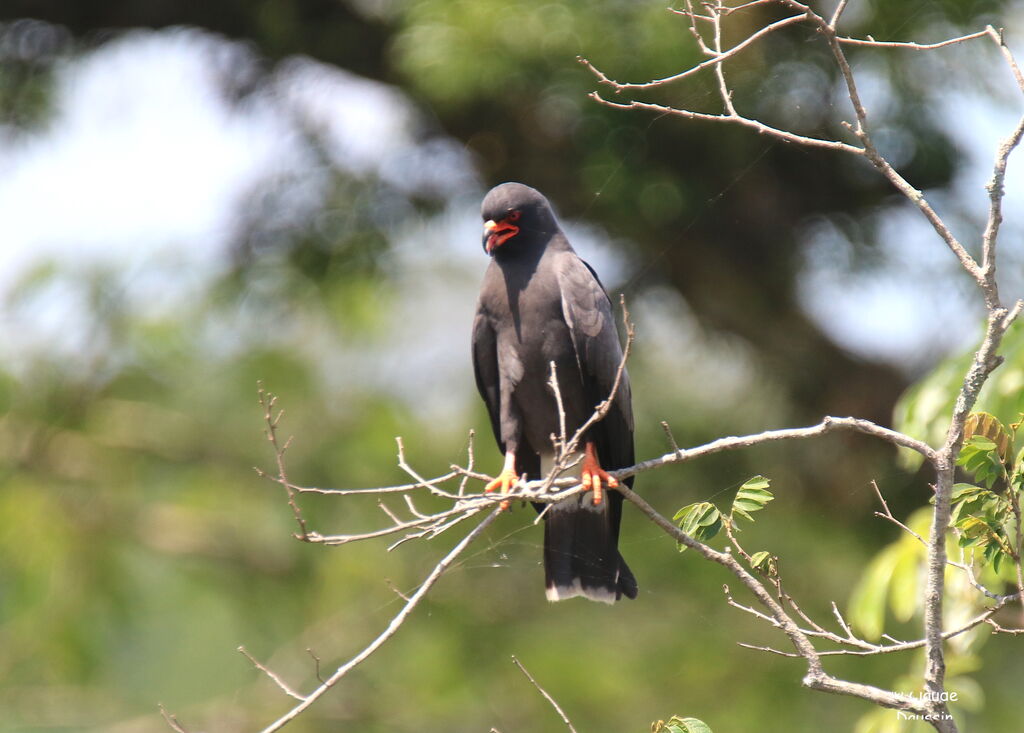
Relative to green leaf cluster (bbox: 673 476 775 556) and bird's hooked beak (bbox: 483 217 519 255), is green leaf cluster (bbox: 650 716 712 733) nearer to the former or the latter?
green leaf cluster (bbox: 673 476 775 556)

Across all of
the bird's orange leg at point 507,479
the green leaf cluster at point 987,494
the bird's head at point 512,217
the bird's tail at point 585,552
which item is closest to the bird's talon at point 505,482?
the bird's orange leg at point 507,479

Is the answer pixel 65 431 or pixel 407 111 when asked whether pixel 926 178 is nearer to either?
pixel 407 111

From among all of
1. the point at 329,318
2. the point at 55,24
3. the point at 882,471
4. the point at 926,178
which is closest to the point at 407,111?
the point at 329,318

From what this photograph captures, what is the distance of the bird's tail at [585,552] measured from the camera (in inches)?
127

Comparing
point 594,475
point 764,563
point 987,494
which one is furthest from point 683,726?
point 594,475

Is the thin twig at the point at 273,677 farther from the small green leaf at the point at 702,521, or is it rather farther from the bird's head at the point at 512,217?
the bird's head at the point at 512,217

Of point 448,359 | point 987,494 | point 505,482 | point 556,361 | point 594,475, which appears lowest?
point 448,359

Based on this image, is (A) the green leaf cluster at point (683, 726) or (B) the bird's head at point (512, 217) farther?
(B) the bird's head at point (512, 217)

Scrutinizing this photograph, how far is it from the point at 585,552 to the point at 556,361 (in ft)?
1.95

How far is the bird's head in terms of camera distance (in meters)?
3.10

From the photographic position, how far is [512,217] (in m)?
3.13

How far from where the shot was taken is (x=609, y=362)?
3.15 meters

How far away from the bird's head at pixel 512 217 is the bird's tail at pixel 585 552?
0.79 meters

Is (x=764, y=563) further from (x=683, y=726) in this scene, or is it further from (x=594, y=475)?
(x=594, y=475)
